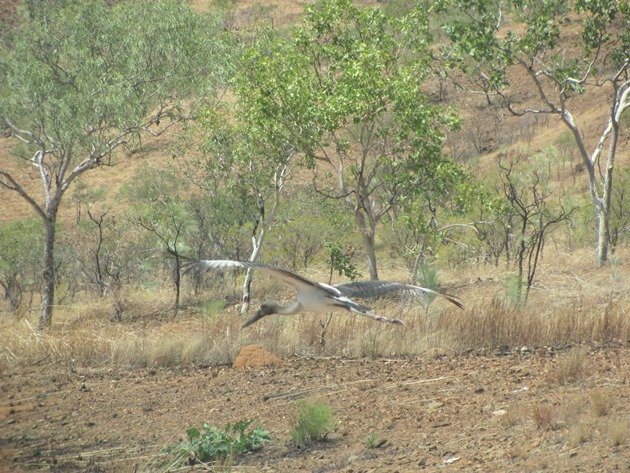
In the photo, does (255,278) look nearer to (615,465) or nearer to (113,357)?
(113,357)

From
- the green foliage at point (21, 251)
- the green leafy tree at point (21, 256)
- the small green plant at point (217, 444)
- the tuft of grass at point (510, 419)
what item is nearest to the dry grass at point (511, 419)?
the tuft of grass at point (510, 419)

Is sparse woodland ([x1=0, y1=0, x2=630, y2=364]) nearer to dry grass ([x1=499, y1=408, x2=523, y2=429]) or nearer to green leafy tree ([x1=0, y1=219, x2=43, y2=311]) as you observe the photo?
green leafy tree ([x1=0, y1=219, x2=43, y2=311])

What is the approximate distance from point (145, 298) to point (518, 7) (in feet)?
31.9

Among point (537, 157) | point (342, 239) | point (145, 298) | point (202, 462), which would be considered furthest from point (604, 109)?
point (202, 462)

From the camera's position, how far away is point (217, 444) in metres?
8.07

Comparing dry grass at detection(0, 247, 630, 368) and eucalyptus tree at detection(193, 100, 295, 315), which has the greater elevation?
eucalyptus tree at detection(193, 100, 295, 315)

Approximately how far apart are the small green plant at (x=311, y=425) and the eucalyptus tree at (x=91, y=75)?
12.4 m

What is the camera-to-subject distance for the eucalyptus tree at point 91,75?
1998 cm

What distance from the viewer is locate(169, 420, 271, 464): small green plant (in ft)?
26.2

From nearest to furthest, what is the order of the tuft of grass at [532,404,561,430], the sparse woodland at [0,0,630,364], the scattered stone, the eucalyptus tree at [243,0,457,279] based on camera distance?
the scattered stone, the tuft of grass at [532,404,561,430], the sparse woodland at [0,0,630,364], the eucalyptus tree at [243,0,457,279]

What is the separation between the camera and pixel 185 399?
10.6 m

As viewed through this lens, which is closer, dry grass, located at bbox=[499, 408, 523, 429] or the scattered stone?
the scattered stone

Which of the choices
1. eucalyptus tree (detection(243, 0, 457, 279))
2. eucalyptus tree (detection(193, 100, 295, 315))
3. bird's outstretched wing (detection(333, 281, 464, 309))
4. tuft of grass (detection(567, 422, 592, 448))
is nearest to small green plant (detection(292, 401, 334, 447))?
tuft of grass (detection(567, 422, 592, 448))

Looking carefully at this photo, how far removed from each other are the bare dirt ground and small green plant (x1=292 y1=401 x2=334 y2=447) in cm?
11
